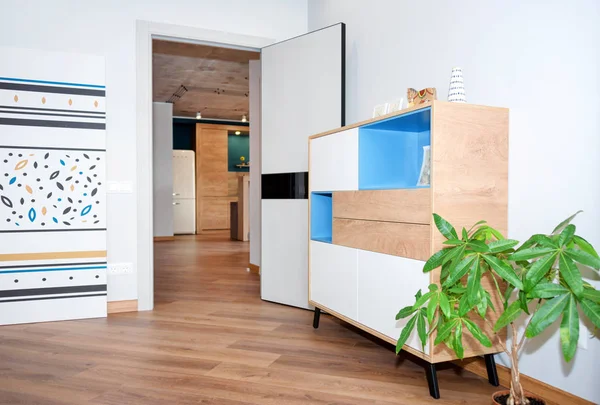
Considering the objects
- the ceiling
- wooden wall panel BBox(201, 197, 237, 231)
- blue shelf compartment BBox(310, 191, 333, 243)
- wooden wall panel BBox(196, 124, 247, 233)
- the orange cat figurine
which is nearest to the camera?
the orange cat figurine

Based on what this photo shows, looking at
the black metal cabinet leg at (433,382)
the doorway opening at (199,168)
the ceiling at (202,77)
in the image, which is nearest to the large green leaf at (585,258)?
the black metal cabinet leg at (433,382)

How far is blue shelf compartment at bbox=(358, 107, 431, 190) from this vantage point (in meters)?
2.62

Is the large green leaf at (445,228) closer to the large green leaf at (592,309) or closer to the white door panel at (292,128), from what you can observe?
the large green leaf at (592,309)

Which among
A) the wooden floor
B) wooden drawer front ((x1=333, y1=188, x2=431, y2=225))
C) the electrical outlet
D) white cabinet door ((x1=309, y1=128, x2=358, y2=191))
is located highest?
white cabinet door ((x1=309, y1=128, x2=358, y2=191))

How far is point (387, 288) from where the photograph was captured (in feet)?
7.53

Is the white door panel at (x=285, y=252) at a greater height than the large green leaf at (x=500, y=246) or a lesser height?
lesser

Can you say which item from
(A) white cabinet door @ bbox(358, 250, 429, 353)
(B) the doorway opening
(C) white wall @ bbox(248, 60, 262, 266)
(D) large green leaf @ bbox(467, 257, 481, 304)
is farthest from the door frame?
(D) large green leaf @ bbox(467, 257, 481, 304)

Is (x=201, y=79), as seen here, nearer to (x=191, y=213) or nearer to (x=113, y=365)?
(x=191, y=213)

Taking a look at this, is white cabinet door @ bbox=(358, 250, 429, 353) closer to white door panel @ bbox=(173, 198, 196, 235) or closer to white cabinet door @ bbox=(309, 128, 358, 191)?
white cabinet door @ bbox=(309, 128, 358, 191)

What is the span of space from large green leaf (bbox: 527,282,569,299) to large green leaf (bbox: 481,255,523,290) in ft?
0.16

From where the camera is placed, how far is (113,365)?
2469 mm

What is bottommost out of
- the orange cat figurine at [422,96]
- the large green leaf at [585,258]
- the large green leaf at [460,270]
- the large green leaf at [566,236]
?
the large green leaf at [460,270]

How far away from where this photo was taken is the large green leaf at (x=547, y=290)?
1426 mm

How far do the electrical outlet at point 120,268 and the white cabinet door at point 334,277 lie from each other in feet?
4.98
